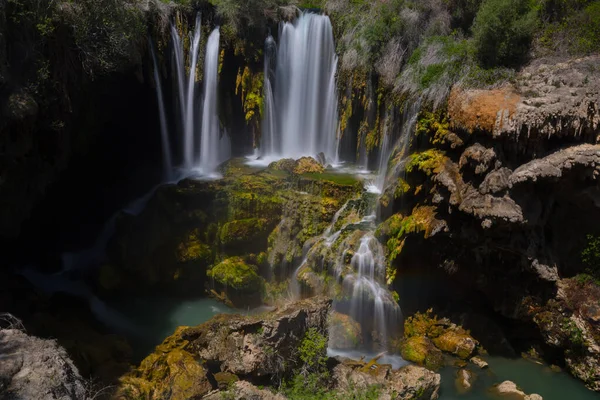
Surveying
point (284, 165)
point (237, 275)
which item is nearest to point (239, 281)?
point (237, 275)

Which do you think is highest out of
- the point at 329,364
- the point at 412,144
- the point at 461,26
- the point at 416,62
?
the point at 461,26

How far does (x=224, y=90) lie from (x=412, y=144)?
315 inches

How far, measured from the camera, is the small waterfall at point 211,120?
1600 centimetres

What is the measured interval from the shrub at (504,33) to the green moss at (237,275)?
8.56 metres

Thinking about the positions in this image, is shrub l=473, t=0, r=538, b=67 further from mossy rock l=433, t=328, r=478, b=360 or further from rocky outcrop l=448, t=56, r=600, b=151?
mossy rock l=433, t=328, r=478, b=360

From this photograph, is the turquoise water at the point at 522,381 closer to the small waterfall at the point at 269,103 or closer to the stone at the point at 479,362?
the stone at the point at 479,362

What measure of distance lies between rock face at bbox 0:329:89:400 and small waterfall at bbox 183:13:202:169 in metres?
10.8

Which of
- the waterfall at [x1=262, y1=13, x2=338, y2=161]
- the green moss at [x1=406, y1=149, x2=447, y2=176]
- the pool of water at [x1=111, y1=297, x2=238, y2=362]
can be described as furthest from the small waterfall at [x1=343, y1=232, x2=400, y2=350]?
the waterfall at [x1=262, y1=13, x2=338, y2=161]

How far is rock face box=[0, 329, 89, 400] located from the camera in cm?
522

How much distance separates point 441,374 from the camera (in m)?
10.2

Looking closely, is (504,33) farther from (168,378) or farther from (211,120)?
(168,378)

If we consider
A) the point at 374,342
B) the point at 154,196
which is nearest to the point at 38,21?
the point at 154,196

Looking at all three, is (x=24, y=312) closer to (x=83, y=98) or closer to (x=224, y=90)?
(x=83, y=98)

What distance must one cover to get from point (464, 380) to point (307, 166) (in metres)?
7.98
